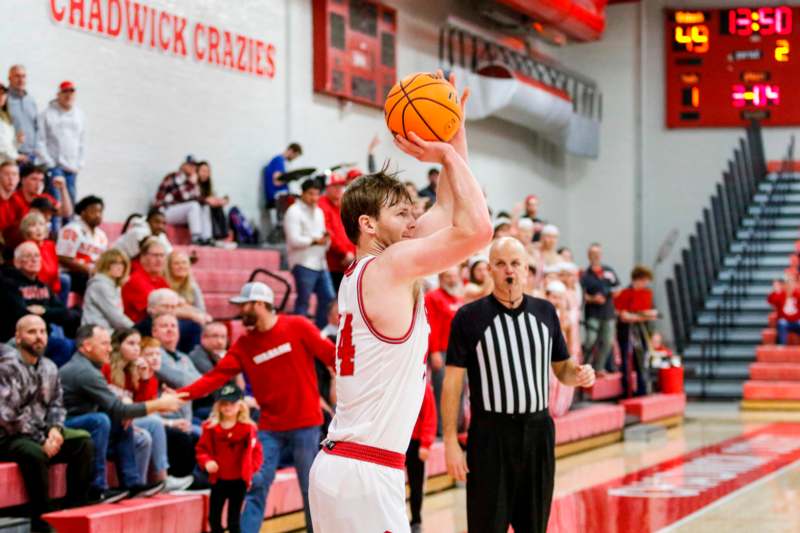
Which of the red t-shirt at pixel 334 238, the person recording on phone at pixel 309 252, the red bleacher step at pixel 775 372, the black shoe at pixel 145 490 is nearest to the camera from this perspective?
the black shoe at pixel 145 490

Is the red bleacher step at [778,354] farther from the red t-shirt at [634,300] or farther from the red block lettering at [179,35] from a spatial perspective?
the red block lettering at [179,35]

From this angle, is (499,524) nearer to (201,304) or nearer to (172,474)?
(172,474)

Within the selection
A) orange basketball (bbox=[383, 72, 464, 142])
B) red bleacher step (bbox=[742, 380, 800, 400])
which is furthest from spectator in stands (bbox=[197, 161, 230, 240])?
orange basketball (bbox=[383, 72, 464, 142])

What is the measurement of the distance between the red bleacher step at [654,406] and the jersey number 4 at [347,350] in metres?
12.9

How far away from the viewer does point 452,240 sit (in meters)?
4.23

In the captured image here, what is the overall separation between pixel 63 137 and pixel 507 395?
7.29 m

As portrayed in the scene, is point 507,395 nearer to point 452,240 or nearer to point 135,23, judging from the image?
point 452,240

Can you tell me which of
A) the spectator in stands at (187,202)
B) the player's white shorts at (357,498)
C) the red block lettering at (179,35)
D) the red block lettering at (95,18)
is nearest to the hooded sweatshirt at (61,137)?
the red block lettering at (95,18)

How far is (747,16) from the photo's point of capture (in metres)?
23.9

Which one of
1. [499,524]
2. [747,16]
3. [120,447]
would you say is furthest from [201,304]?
[747,16]

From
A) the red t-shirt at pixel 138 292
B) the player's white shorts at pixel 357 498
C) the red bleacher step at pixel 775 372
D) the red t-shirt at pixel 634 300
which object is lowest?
the red bleacher step at pixel 775 372

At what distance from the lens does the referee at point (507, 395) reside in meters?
6.21

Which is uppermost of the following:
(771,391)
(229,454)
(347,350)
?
(347,350)

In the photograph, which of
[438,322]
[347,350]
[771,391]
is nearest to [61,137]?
[438,322]
